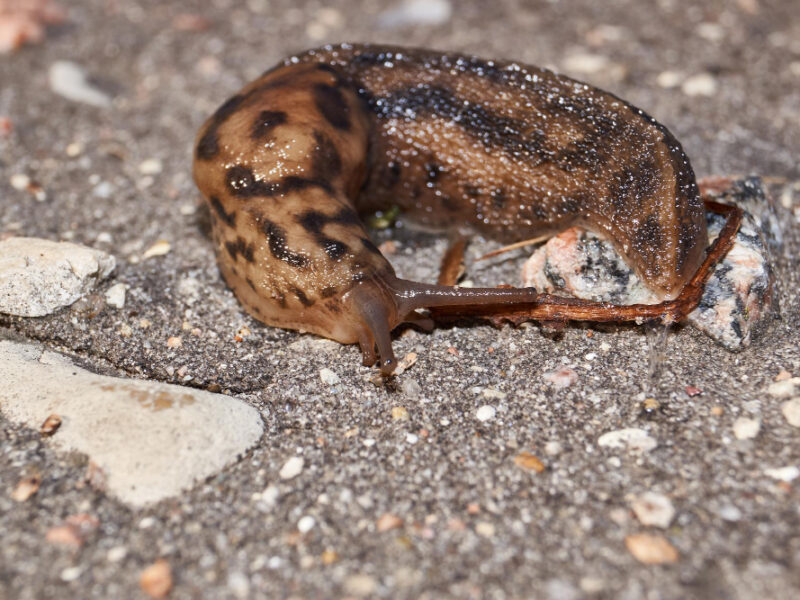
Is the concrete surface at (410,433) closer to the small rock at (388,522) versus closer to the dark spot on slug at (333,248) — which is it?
the small rock at (388,522)

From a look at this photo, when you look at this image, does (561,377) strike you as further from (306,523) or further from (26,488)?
(26,488)

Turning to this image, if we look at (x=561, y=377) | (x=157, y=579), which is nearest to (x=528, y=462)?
(x=561, y=377)

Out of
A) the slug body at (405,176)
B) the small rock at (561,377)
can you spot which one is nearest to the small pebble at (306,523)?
the slug body at (405,176)

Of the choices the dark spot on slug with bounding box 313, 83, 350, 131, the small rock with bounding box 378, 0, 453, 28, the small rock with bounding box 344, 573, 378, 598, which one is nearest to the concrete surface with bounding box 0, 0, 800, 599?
the small rock with bounding box 344, 573, 378, 598

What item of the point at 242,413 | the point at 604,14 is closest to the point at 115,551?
the point at 242,413

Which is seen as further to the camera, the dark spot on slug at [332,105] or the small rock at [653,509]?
the dark spot on slug at [332,105]

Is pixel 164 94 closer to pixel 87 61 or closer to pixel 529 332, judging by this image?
pixel 87 61
